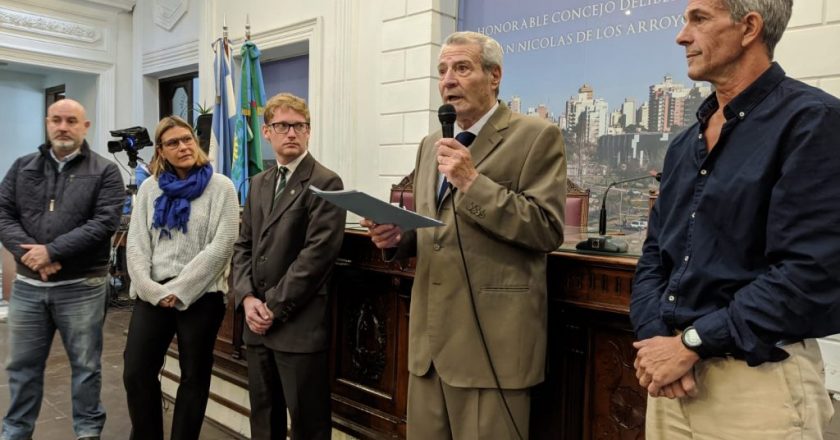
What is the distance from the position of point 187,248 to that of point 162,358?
46cm

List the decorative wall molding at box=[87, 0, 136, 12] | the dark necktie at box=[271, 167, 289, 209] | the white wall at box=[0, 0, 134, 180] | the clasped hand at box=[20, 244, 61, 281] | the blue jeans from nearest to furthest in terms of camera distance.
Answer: the dark necktie at box=[271, 167, 289, 209] → the clasped hand at box=[20, 244, 61, 281] → the blue jeans → the white wall at box=[0, 0, 134, 180] → the decorative wall molding at box=[87, 0, 136, 12]

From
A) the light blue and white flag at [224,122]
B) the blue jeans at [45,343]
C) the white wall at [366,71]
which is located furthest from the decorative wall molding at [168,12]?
the blue jeans at [45,343]

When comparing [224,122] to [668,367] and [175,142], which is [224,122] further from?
[668,367]

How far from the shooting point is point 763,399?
3.35ft

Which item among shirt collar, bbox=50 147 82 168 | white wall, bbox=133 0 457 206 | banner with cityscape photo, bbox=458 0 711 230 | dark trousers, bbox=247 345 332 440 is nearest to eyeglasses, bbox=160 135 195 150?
shirt collar, bbox=50 147 82 168

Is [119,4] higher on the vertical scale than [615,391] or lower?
higher

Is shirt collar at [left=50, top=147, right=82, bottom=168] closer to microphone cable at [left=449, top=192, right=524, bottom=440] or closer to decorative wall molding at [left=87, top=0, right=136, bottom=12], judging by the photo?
microphone cable at [left=449, top=192, right=524, bottom=440]

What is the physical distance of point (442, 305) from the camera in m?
1.52

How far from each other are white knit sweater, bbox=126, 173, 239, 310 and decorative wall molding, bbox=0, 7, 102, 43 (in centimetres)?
586

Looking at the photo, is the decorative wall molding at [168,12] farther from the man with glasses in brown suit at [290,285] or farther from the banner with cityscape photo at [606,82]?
the man with glasses in brown suit at [290,285]

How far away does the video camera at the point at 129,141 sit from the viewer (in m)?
4.69

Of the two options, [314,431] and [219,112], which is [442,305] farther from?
[219,112]

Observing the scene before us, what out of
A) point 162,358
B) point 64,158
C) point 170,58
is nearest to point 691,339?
point 162,358

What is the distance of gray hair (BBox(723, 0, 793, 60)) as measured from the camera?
3.42 ft
